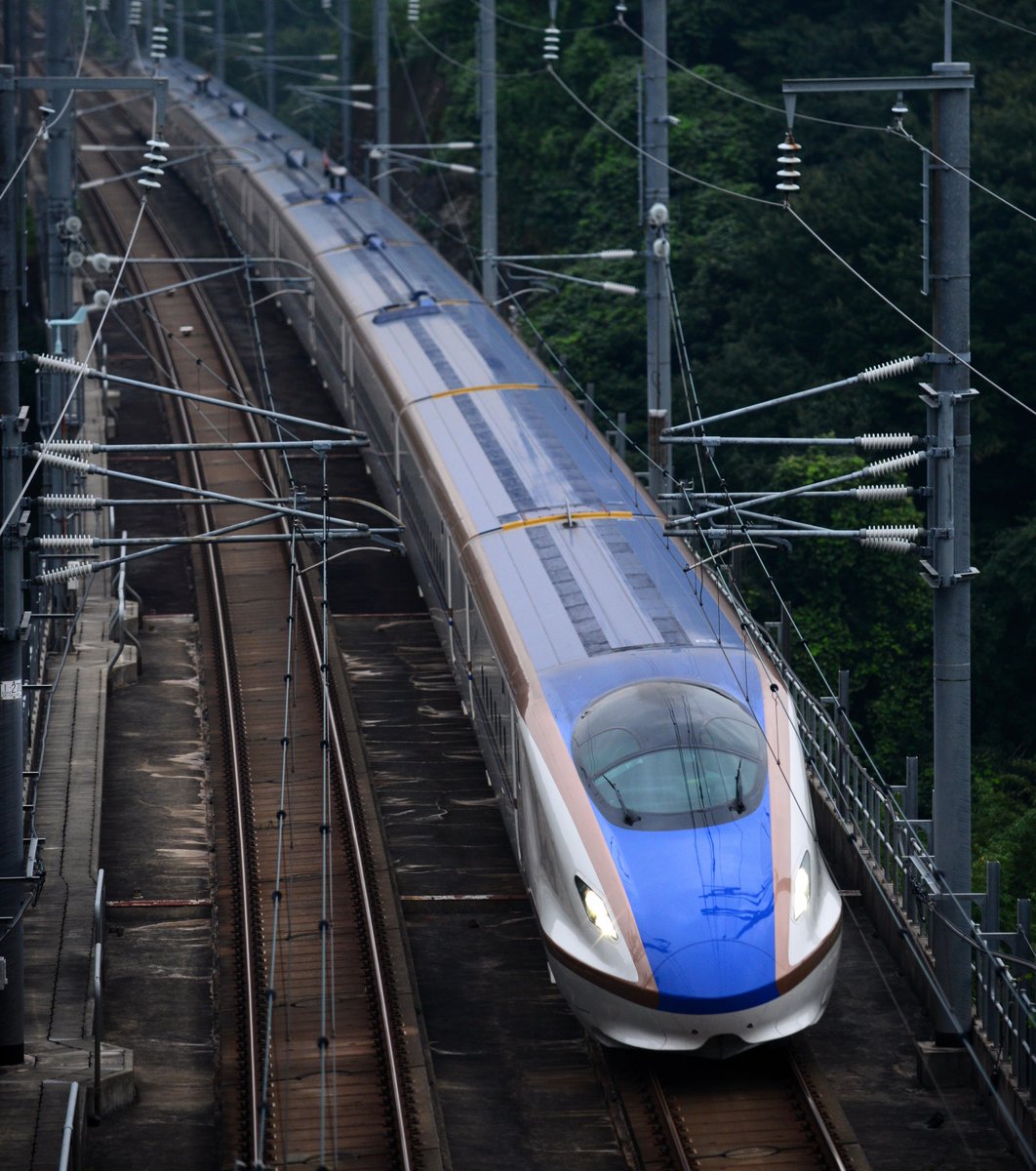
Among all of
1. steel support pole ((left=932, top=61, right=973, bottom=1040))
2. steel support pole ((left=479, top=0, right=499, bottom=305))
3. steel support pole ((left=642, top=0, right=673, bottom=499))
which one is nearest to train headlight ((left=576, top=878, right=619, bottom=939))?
steel support pole ((left=932, top=61, right=973, bottom=1040))

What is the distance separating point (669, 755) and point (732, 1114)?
10.9 feet

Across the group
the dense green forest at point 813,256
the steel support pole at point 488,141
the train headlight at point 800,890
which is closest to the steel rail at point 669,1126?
the train headlight at point 800,890

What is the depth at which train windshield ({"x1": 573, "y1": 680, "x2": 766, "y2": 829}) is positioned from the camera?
19.8m

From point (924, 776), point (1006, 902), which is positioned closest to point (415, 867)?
point (1006, 902)

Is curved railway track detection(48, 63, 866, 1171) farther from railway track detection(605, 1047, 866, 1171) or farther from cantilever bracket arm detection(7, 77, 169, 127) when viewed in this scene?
cantilever bracket arm detection(7, 77, 169, 127)

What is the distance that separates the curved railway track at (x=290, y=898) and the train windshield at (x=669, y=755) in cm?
275

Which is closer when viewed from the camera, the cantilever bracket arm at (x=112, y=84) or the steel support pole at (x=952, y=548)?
the steel support pole at (x=952, y=548)

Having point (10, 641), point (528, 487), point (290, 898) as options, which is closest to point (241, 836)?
point (290, 898)

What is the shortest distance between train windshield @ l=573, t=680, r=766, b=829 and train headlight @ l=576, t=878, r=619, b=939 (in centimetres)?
73

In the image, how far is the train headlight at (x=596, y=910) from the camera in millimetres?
18984

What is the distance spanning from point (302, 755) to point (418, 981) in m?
6.95

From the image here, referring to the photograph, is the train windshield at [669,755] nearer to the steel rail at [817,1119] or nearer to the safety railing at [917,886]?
the safety railing at [917,886]

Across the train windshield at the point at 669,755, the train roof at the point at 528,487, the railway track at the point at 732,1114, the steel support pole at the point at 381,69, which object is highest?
the steel support pole at the point at 381,69

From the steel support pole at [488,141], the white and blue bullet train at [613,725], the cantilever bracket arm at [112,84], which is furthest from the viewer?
the steel support pole at [488,141]
